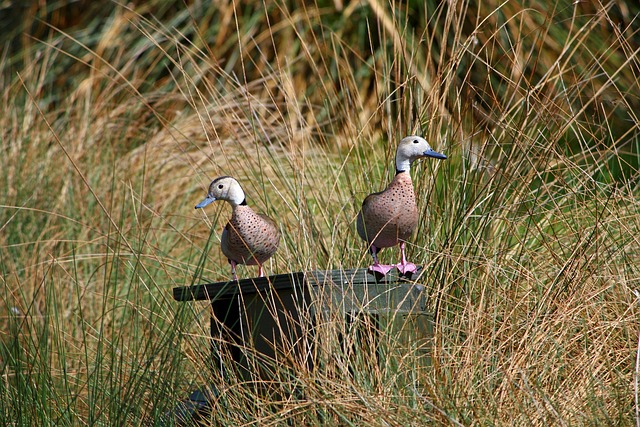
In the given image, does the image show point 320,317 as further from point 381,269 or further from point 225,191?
point 225,191

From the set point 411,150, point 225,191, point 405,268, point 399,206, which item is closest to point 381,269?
point 405,268

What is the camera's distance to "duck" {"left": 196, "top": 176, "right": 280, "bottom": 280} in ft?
7.36

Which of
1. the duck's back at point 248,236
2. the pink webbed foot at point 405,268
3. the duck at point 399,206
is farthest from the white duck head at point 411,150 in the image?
the duck's back at point 248,236

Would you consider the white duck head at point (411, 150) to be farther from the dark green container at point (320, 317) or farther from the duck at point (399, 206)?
the dark green container at point (320, 317)

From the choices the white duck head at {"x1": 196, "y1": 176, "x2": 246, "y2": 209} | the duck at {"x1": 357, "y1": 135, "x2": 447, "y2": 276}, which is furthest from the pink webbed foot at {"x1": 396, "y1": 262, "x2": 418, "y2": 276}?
the white duck head at {"x1": 196, "y1": 176, "x2": 246, "y2": 209}

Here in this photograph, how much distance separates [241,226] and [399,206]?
37cm

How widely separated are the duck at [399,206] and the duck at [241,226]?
242 mm

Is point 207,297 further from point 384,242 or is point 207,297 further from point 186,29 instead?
point 186,29

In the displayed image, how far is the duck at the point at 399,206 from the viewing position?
2.16 metres

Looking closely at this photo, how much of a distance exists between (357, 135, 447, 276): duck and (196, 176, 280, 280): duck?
0.79ft

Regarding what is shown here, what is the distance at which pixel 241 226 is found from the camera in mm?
2252

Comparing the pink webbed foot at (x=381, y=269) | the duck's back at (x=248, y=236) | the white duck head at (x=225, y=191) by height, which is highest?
the white duck head at (x=225, y=191)

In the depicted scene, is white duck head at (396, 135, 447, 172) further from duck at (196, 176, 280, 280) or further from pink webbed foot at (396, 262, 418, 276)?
duck at (196, 176, 280, 280)

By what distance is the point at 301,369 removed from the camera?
6.88 feet
